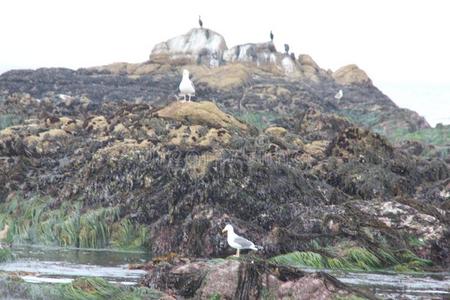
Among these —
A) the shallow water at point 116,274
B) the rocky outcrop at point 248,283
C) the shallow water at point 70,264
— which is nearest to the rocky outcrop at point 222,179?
the shallow water at point 70,264

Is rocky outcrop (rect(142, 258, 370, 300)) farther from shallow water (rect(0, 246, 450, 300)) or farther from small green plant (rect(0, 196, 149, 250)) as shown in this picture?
small green plant (rect(0, 196, 149, 250))

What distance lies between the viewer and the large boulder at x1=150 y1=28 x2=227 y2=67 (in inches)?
2574

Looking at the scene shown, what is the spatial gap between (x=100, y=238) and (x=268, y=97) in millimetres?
31393

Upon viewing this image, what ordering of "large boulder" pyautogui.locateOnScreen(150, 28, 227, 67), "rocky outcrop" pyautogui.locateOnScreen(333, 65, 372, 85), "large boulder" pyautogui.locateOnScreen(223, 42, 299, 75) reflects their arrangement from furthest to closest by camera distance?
"rocky outcrop" pyautogui.locateOnScreen(333, 65, 372, 85) < "large boulder" pyautogui.locateOnScreen(223, 42, 299, 75) < "large boulder" pyautogui.locateOnScreen(150, 28, 227, 67)

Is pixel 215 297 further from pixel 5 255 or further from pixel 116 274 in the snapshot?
pixel 5 255

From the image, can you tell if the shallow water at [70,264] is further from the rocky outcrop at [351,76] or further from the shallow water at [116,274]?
the rocky outcrop at [351,76]

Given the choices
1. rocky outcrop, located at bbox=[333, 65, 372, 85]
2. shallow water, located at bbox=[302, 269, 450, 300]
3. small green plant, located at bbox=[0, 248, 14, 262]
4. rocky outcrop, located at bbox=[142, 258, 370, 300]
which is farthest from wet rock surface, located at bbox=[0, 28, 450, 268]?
rocky outcrop, located at bbox=[333, 65, 372, 85]

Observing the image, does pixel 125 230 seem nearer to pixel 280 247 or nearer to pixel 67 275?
pixel 280 247

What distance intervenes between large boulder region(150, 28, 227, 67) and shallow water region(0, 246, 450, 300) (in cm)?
4615

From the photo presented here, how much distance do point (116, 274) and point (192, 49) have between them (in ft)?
167

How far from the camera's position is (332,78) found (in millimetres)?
70375

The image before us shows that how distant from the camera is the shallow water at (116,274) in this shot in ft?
48.4

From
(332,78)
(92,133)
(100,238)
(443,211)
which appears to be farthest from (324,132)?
(332,78)

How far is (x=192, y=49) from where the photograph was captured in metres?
65.8
